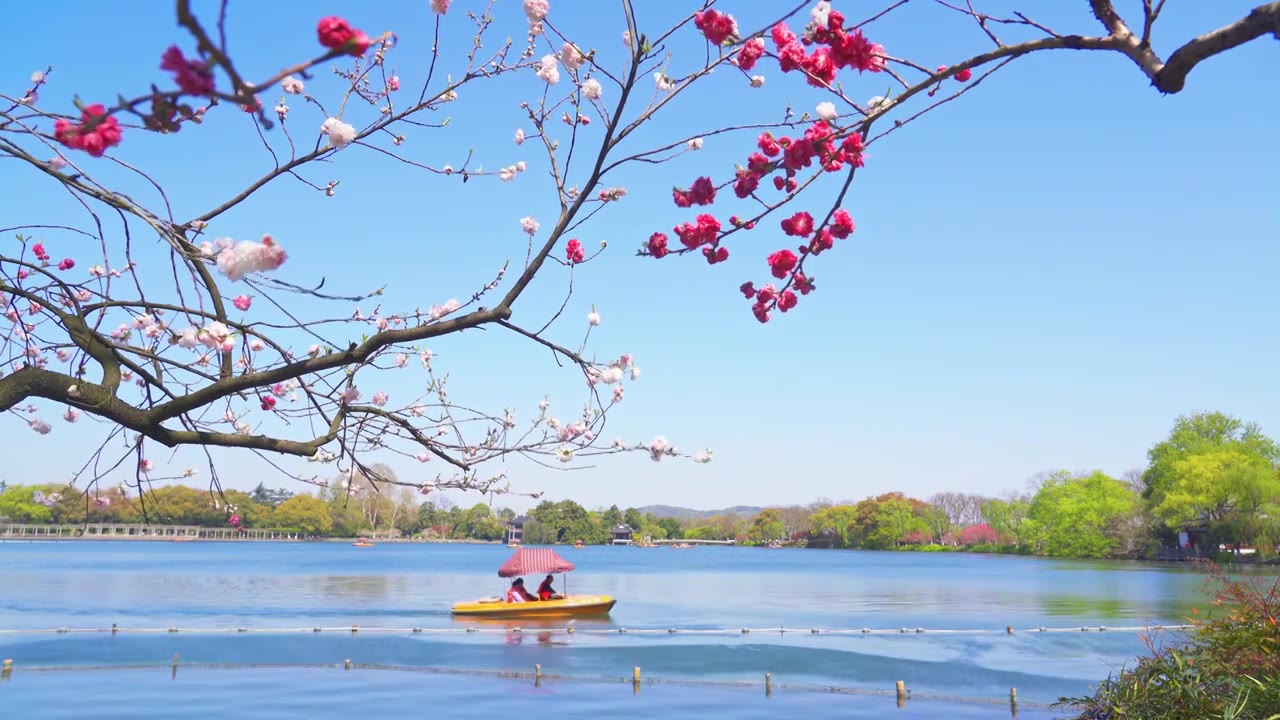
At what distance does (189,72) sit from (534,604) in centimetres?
2551

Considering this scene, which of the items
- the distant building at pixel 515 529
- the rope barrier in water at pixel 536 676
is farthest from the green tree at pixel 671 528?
the rope barrier in water at pixel 536 676

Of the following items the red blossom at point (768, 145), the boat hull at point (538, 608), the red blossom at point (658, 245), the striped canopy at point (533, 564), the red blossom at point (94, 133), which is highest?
the red blossom at point (768, 145)

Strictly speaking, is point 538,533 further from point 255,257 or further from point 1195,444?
point 255,257

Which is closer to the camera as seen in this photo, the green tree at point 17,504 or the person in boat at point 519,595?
the person in boat at point 519,595

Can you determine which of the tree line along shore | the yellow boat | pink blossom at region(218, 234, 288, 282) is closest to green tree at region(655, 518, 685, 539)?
the tree line along shore

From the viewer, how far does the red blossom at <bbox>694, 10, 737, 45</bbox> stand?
3.92m

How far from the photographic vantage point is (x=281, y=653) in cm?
2130

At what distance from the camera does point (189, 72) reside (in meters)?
1.88

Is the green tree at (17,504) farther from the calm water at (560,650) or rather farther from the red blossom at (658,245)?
the red blossom at (658,245)

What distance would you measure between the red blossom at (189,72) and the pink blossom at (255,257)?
43.6 inches

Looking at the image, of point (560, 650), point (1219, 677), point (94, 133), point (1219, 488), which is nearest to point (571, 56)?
point (94, 133)

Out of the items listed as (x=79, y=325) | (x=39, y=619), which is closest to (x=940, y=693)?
(x=79, y=325)

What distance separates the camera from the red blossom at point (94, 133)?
216 centimetres

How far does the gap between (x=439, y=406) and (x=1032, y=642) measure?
2346 centimetres
